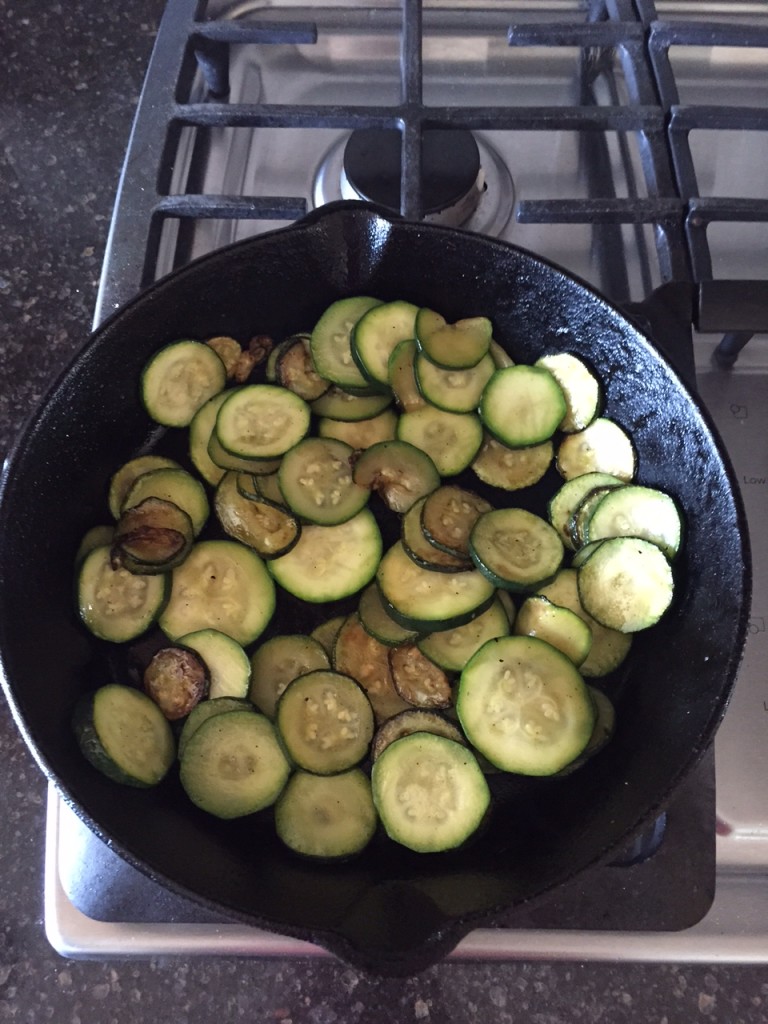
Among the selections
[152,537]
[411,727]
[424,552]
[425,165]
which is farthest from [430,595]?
[425,165]

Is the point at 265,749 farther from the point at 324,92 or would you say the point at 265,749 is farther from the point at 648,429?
the point at 324,92

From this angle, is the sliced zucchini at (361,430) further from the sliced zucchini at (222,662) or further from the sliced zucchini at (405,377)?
the sliced zucchini at (222,662)

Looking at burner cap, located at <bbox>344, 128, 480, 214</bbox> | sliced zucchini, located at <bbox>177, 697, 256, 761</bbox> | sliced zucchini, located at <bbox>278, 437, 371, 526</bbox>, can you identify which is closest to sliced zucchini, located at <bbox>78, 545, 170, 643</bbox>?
sliced zucchini, located at <bbox>177, 697, 256, 761</bbox>

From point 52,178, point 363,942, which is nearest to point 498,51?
point 52,178

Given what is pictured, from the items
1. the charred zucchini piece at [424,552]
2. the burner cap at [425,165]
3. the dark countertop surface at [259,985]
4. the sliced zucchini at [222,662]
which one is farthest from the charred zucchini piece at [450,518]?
the dark countertop surface at [259,985]

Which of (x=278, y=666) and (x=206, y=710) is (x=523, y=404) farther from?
(x=206, y=710)
